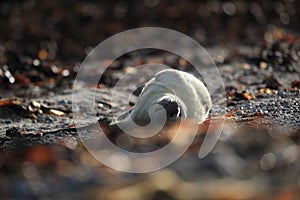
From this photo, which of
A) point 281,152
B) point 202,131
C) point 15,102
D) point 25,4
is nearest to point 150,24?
point 25,4

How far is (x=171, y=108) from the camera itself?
461 centimetres

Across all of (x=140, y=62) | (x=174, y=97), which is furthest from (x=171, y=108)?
(x=140, y=62)

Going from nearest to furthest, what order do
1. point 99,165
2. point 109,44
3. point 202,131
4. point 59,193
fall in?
1. point 59,193
2. point 99,165
3. point 202,131
4. point 109,44

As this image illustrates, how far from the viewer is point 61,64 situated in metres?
9.12

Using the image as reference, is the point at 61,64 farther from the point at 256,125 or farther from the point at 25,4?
the point at 256,125

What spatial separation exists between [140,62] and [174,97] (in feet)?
14.1

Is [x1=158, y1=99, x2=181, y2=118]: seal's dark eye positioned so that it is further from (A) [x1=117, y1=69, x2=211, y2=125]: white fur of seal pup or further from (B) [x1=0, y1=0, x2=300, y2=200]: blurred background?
(B) [x1=0, y1=0, x2=300, y2=200]: blurred background

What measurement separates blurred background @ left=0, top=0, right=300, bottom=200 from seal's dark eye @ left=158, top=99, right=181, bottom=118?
47cm

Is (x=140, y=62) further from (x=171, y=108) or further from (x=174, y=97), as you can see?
(x=171, y=108)

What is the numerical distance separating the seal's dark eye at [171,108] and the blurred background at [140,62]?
0.47m

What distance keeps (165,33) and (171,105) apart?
630 centimetres

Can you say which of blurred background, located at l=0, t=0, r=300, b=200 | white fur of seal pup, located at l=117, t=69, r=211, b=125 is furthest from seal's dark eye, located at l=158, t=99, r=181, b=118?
blurred background, located at l=0, t=0, r=300, b=200

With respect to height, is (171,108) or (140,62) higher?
(140,62)

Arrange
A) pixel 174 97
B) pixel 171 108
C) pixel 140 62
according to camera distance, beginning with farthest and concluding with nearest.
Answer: pixel 140 62
pixel 174 97
pixel 171 108
